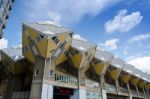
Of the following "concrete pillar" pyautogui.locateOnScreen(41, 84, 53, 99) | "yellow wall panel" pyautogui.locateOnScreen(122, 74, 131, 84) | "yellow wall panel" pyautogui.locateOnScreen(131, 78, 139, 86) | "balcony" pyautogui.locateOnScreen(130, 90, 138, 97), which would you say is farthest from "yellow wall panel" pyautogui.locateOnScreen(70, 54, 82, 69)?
"yellow wall panel" pyautogui.locateOnScreen(131, 78, 139, 86)

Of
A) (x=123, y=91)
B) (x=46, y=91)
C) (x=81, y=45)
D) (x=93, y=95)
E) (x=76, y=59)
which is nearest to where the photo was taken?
(x=46, y=91)

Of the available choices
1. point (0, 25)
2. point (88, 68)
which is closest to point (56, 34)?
point (0, 25)

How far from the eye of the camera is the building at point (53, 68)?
110 feet

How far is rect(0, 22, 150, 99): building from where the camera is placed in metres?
33.6

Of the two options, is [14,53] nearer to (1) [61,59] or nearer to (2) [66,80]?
(1) [61,59]

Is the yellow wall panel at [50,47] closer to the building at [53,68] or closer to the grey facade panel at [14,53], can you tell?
the building at [53,68]

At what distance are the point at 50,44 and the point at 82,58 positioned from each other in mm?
9100

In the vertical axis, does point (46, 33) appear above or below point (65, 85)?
above

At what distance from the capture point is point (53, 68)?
35.0 m

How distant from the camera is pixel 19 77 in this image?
4506cm

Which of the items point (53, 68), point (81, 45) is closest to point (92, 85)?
point (81, 45)

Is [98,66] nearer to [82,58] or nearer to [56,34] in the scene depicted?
[82,58]

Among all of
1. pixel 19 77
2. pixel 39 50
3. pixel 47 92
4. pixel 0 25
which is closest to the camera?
pixel 47 92

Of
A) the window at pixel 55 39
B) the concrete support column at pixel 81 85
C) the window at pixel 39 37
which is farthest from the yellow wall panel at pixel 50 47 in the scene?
the concrete support column at pixel 81 85
